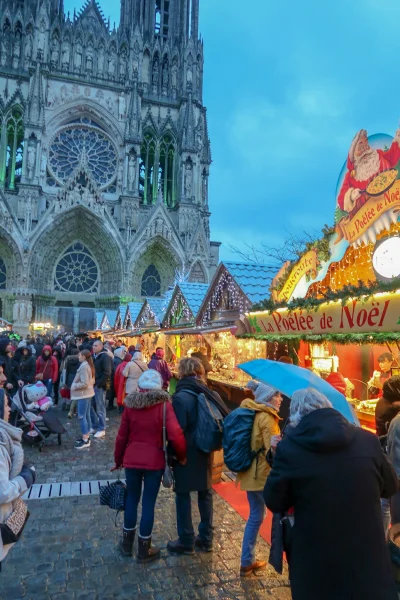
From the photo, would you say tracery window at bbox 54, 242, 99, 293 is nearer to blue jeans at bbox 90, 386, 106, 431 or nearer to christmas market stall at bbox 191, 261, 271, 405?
christmas market stall at bbox 191, 261, 271, 405

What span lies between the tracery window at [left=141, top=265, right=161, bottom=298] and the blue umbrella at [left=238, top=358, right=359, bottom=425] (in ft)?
A: 103

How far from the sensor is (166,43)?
1478 inches

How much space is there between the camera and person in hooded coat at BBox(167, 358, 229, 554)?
358 cm

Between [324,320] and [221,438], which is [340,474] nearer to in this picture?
[221,438]

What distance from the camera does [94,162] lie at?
3491cm

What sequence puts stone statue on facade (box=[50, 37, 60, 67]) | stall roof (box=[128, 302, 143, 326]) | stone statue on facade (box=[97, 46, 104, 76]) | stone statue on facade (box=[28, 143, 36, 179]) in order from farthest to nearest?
stone statue on facade (box=[97, 46, 104, 76])
stone statue on facade (box=[50, 37, 60, 67])
stone statue on facade (box=[28, 143, 36, 179])
stall roof (box=[128, 302, 143, 326])

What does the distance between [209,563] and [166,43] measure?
4294cm

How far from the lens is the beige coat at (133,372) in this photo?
770 cm

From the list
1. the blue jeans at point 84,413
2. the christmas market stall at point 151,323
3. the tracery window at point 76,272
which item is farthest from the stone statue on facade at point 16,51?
the blue jeans at point 84,413

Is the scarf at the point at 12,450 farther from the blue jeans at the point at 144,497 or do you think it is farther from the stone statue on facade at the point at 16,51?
the stone statue on facade at the point at 16,51

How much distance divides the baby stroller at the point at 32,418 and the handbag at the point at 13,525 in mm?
4762

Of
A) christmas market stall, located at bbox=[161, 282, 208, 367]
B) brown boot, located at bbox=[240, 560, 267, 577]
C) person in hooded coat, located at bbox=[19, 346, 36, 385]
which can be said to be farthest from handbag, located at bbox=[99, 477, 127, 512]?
christmas market stall, located at bbox=[161, 282, 208, 367]

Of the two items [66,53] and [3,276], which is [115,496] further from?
[66,53]

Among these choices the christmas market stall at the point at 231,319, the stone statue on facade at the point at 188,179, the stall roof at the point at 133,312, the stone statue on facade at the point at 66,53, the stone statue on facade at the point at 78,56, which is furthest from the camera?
the stone statue on facade at the point at 188,179
